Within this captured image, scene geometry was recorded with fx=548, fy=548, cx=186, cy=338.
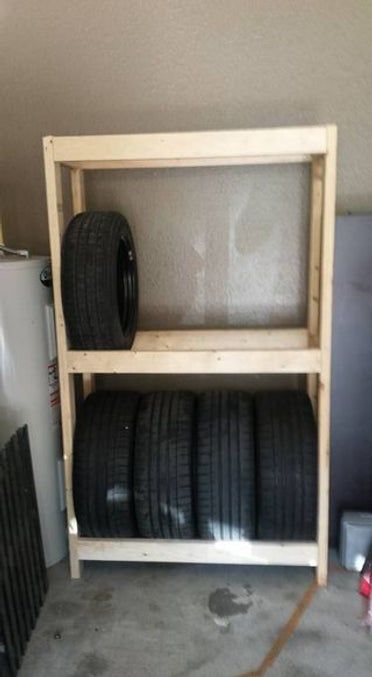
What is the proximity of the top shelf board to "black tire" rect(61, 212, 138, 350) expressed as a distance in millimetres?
262

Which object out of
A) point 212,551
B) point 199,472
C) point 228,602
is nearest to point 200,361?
point 199,472

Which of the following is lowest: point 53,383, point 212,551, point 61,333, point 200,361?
point 212,551

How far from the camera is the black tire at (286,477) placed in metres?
2.18

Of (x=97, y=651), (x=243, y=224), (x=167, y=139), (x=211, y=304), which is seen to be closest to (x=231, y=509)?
(x=97, y=651)

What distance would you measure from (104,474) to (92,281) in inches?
31.3

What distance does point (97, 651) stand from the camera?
1965mm

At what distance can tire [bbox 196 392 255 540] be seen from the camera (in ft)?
7.21

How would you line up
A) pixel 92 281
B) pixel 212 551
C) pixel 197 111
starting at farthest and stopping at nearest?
pixel 197 111, pixel 212 551, pixel 92 281

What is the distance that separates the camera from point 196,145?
193 centimetres

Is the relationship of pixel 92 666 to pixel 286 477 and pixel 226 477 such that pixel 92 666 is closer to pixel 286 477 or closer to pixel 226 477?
pixel 226 477

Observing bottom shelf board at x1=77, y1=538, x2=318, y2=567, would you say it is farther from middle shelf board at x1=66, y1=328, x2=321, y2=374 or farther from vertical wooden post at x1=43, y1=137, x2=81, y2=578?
middle shelf board at x1=66, y1=328, x2=321, y2=374

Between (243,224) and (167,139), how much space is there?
75 cm

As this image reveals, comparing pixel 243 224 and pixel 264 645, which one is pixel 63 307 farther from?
pixel 264 645

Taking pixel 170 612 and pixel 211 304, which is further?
pixel 211 304
